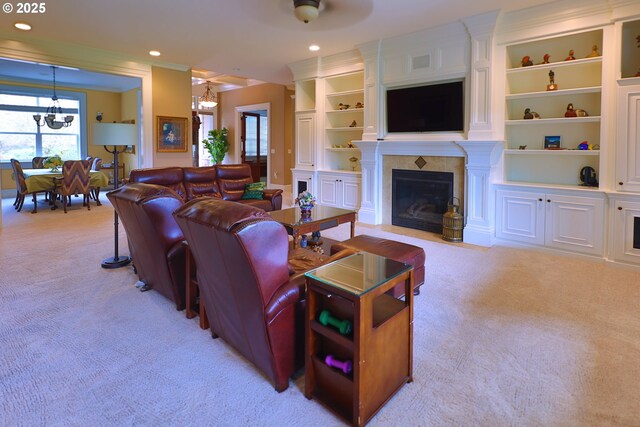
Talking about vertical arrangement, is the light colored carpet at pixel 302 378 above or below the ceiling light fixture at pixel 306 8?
below

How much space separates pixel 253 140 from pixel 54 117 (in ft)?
15.7

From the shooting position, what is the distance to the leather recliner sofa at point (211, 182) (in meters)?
5.16

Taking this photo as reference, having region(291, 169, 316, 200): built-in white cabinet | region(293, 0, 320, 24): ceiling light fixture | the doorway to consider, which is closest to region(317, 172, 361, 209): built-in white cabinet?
region(291, 169, 316, 200): built-in white cabinet

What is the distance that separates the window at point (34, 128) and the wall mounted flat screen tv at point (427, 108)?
8.65 metres

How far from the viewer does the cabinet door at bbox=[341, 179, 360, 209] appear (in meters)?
6.43

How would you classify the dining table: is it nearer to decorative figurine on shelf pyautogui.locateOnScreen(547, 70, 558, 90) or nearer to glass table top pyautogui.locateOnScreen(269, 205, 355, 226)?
glass table top pyautogui.locateOnScreen(269, 205, 355, 226)

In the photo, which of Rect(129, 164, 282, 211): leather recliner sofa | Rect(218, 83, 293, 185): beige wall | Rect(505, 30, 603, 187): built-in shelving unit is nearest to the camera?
Rect(505, 30, 603, 187): built-in shelving unit

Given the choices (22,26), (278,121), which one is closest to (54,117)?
(22,26)

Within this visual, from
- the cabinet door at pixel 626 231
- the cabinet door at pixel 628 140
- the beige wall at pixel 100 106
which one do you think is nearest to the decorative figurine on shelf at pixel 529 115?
the cabinet door at pixel 628 140

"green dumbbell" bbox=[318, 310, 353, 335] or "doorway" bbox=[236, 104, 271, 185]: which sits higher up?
"doorway" bbox=[236, 104, 271, 185]

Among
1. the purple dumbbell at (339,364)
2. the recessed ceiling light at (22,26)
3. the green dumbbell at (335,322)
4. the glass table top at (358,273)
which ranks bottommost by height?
the purple dumbbell at (339,364)

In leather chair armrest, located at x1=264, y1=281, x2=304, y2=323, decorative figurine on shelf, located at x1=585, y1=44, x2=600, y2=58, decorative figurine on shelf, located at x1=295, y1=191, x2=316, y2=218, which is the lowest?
leather chair armrest, located at x1=264, y1=281, x2=304, y2=323

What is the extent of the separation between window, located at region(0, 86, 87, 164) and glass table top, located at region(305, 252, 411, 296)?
34.0 feet

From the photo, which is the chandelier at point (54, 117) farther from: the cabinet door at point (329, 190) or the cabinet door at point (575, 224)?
the cabinet door at point (575, 224)
